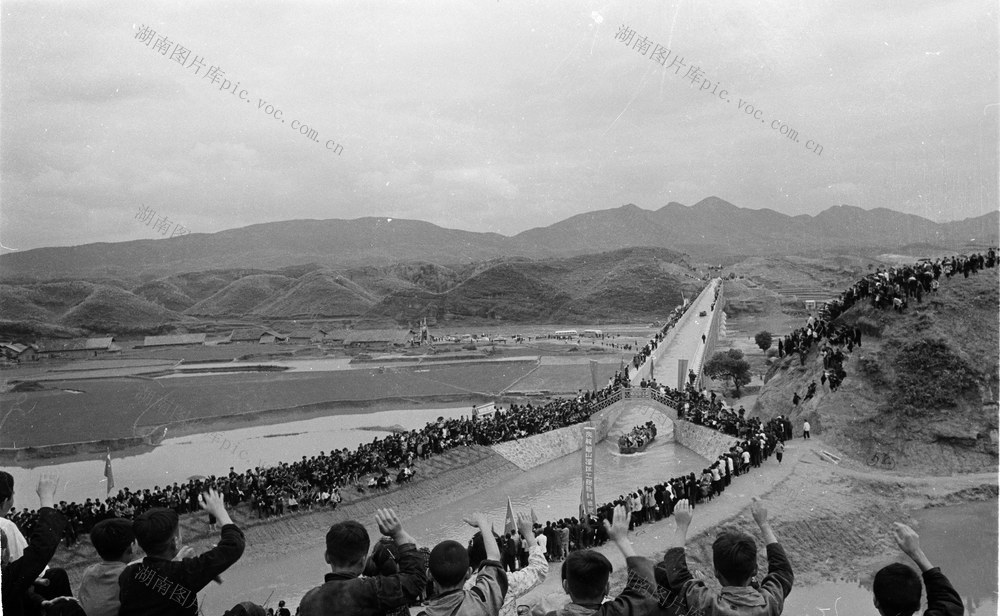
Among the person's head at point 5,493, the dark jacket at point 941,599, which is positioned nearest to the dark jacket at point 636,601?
the dark jacket at point 941,599

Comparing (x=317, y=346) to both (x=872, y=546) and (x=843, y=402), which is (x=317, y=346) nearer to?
(x=843, y=402)

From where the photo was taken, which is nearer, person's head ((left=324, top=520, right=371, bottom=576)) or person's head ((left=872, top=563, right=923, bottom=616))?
person's head ((left=872, top=563, right=923, bottom=616))

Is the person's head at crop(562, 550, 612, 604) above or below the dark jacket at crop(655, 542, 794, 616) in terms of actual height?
above

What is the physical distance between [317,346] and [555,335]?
26181mm

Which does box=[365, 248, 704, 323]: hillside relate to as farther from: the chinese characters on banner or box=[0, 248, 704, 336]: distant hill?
the chinese characters on banner

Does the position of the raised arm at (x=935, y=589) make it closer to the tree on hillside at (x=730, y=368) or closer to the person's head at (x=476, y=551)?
the person's head at (x=476, y=551)

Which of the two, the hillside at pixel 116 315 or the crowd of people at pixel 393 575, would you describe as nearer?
the crowd of people at pixel 393 575

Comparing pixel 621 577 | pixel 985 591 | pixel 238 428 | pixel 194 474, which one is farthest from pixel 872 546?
pixel 238 428

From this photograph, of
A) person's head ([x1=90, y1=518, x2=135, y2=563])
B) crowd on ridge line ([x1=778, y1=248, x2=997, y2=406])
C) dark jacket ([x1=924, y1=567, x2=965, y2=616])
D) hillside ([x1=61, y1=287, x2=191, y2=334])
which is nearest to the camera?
dark jacket ([x1=924, y1=567, x2=965, y2=616])

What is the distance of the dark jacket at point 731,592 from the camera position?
402 centimetres

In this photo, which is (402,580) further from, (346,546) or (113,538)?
(113,538)

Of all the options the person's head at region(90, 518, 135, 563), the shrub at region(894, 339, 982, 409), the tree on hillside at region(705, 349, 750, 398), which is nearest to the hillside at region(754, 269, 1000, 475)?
the shrub at region(894, 339, 982, 409)

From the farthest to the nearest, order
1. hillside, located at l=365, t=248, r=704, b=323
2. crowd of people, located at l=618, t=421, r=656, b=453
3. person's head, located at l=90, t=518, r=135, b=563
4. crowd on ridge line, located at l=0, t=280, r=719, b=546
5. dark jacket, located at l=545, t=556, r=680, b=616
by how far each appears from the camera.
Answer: hillside, located at l=365, t=248, r=704, b=323
crowd of people, located at l=618, t=421, r=656, b=453
crowd on ridge line, located at l=0, t=280, r=719, b=546
person's head, located at l=90, t=518, r=135, b=563
dark jacket, located at l=545, t=556, r=680, b=616

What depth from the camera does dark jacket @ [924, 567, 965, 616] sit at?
3.75 meters
